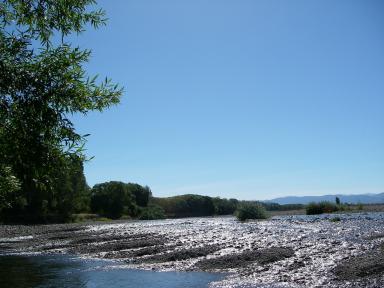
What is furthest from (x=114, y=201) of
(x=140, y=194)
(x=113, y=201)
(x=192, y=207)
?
(x=192, y=207)

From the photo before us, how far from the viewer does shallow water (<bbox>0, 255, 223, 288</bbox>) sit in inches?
928

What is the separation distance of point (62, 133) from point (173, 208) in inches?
6111

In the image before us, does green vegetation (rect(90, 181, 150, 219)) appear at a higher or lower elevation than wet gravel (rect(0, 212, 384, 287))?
higher

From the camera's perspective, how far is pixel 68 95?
361 inches

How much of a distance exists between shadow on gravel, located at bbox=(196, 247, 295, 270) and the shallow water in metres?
2.09

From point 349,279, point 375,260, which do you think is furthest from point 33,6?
point 375,260

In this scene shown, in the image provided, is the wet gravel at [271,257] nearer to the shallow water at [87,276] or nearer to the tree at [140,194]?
the shallow water at [87,276]

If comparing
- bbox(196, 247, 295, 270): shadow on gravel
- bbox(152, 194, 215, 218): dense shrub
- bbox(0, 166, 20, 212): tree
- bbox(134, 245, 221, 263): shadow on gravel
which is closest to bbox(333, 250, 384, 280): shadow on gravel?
bbox(196, 247, 295, 270): shadow on gravel

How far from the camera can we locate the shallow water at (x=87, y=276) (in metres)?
23.6

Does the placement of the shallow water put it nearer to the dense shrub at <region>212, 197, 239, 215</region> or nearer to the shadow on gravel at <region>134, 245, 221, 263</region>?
the shadow on gravel at <region>134, 245, 221, 263</region>

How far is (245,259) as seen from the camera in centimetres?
2748

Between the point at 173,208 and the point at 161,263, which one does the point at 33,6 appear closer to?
the point at 161,263

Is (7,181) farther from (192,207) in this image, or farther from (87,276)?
(192,207)

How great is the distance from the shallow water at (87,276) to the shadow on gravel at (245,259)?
6.86 feet
